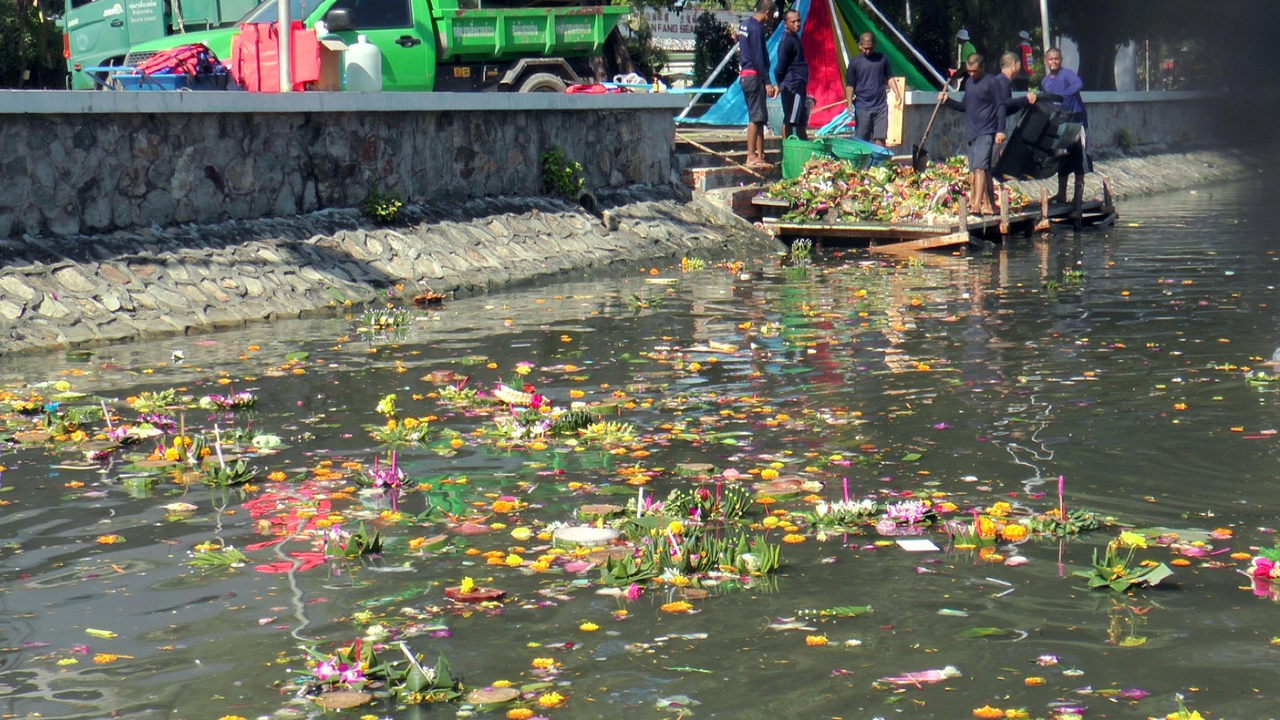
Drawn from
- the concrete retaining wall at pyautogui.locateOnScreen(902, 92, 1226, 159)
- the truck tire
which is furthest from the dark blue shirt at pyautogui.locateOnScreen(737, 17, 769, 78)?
the concrete retaining wall at pyautogui.locateOnScreen(902, 92, 1226, 159)

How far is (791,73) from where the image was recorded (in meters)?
19.2

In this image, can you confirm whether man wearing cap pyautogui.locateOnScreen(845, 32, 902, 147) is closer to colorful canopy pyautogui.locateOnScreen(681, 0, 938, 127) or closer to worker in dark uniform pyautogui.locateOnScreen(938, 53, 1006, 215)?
worker in dark uniform pyautogui.locateOnScreen(938, 53, 1006, 215)

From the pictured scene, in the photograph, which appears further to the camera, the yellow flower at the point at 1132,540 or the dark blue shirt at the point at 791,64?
the dark blue shirt at the point at 791,64

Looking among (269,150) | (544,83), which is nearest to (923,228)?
(544,83)

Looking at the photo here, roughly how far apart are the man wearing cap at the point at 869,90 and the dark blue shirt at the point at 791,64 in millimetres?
765

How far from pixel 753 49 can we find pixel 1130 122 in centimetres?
1651

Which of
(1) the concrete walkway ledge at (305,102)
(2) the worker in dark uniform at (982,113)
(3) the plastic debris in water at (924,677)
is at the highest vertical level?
(1) the concrete walkway ledge at (305,102)

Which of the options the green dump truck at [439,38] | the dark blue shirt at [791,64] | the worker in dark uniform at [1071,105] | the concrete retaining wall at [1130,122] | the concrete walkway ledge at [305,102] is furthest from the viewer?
the concrete retaining wall at [1130,122]

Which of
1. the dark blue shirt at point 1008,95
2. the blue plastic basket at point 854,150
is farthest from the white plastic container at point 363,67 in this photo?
the dark blue shirt at point 1008,95

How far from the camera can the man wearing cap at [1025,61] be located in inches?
987

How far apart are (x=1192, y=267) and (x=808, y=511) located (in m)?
10.5

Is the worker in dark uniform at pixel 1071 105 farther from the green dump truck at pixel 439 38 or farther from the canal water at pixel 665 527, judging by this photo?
the canal water at pixel 665 527

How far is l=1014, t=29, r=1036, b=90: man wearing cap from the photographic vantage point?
2506cm

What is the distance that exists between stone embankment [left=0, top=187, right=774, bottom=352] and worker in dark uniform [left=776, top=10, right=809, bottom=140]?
7.48ft
